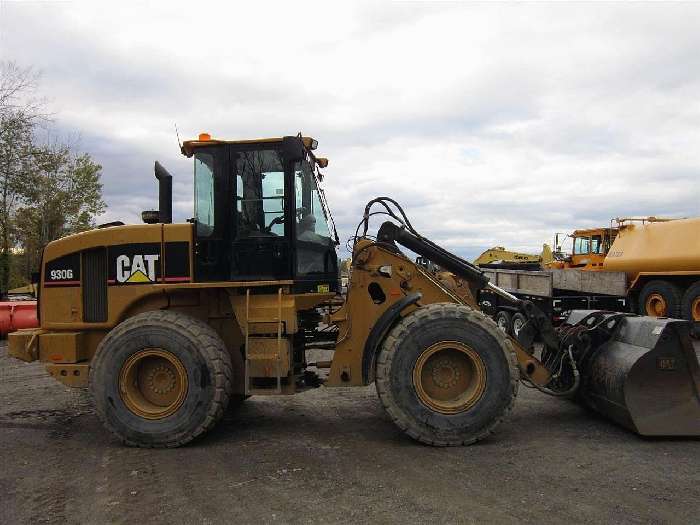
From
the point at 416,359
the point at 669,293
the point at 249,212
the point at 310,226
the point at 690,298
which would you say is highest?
the point at 249,212

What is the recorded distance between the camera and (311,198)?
19.4 feet

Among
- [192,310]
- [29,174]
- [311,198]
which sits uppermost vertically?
[29,174]

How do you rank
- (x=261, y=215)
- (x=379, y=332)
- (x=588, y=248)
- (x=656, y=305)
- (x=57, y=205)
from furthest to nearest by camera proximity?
(x=57, y=205)
(x=588, y=248)
(x=656, y=305)
(x=261, y=215)
(x=379, y=332)

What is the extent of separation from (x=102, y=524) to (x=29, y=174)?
70.5 feet

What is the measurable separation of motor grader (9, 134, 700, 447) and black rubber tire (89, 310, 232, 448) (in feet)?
0.04

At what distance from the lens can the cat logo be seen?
559 cm

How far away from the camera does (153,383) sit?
5.46m

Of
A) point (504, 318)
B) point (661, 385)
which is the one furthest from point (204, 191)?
point (504, 318)

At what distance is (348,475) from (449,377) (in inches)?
55.5

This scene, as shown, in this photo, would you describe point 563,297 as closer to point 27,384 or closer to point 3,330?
point 27,384

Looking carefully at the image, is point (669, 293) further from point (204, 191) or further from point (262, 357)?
point (204, 191)

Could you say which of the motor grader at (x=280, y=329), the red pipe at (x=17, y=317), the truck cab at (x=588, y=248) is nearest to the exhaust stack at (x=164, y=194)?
the motor grader at (x=280, y=329)

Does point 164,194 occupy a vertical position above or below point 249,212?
above

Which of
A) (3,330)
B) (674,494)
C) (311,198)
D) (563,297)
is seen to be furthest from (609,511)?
(3,330)
